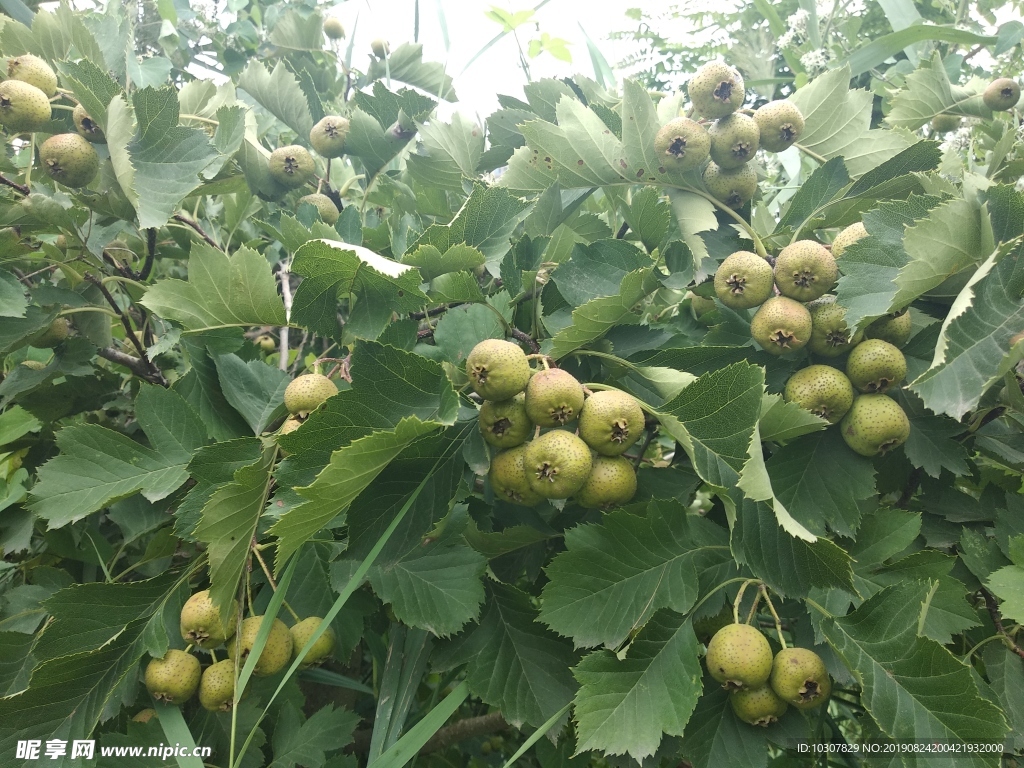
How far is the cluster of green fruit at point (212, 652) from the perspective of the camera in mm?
1453

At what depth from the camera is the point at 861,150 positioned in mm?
1833

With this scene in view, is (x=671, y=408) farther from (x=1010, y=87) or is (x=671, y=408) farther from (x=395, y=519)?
(x=1010, y=87)

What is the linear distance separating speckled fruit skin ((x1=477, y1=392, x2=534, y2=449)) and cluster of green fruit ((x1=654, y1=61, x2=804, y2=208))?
762 millimetres

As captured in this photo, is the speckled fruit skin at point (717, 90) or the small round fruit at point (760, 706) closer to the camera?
the small round fruit at point (760, 706)

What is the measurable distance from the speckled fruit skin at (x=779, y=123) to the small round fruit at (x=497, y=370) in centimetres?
97

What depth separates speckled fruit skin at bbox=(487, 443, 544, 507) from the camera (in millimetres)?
1345

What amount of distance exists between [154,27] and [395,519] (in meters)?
4.16

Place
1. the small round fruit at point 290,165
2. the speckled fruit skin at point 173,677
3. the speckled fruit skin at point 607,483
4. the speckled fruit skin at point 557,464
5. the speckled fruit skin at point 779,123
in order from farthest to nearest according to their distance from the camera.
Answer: the small round fruit at point 290,165, the speckled fruit skin at point 779,123, the speckled fruit skin at point 173,677, the speckled fruit skin at point 607,483, the speckled fruit skin at point 557,464

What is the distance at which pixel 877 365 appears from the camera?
55.3 inches

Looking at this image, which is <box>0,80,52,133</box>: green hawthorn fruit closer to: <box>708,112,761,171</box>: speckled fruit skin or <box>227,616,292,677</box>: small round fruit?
<box>227,616,292,677</box>: small round fruit

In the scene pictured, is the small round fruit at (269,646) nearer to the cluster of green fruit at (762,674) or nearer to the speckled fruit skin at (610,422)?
the speckled fruit skin at (610,422)

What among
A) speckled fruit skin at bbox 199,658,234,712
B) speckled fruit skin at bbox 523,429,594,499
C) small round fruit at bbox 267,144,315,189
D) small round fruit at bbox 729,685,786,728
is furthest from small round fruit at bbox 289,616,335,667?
small round fruit at bbox 267,144,315,189

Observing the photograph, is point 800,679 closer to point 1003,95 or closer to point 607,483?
Answer: point 607,483

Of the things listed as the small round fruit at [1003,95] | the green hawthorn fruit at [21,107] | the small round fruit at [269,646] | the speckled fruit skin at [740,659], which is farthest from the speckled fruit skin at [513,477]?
the small round fruit at [1003,95]
